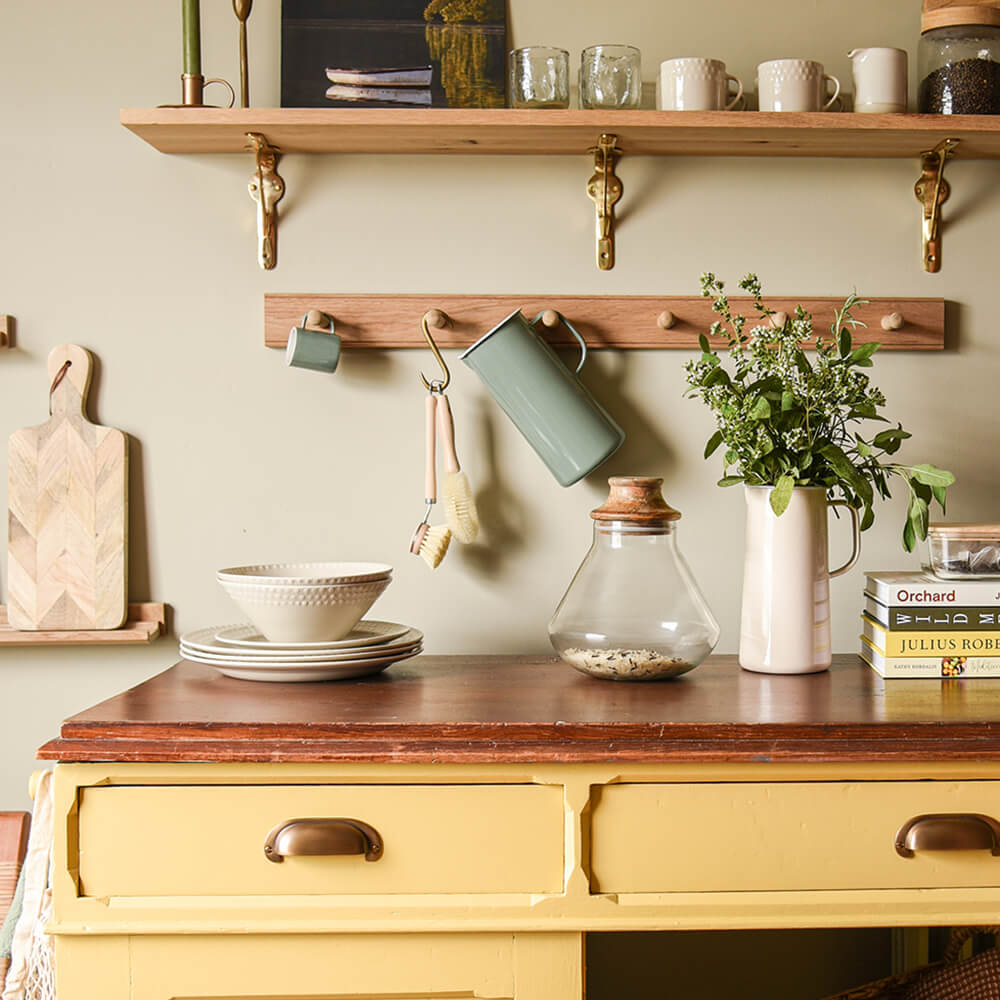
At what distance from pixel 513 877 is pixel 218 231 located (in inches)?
43.5

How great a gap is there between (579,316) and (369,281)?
35 cm

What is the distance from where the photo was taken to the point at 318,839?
1.12 m

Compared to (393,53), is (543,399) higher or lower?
lower

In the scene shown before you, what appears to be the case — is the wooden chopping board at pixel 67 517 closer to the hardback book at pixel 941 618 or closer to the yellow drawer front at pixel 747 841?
the yellow drawer front at pixel 747 841

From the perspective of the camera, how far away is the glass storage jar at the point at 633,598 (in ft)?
4.52

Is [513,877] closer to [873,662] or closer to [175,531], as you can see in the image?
[873,662]

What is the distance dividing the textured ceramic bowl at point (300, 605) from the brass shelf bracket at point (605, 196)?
67 cm

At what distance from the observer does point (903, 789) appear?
3.82ft

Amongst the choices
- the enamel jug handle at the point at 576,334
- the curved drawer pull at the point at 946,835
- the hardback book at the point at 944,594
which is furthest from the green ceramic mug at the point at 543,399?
the curved drawer pull at the point at 946,835

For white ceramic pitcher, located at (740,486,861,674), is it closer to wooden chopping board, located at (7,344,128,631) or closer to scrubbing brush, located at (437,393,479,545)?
scrubbing brush, located at (437,393,479,545)

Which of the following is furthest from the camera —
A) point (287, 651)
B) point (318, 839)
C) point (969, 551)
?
point (969, 551)

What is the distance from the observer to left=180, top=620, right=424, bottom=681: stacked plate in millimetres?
1312

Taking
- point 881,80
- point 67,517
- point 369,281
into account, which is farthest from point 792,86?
point 67,517

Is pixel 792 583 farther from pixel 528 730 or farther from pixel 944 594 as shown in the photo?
pixel 528 730
